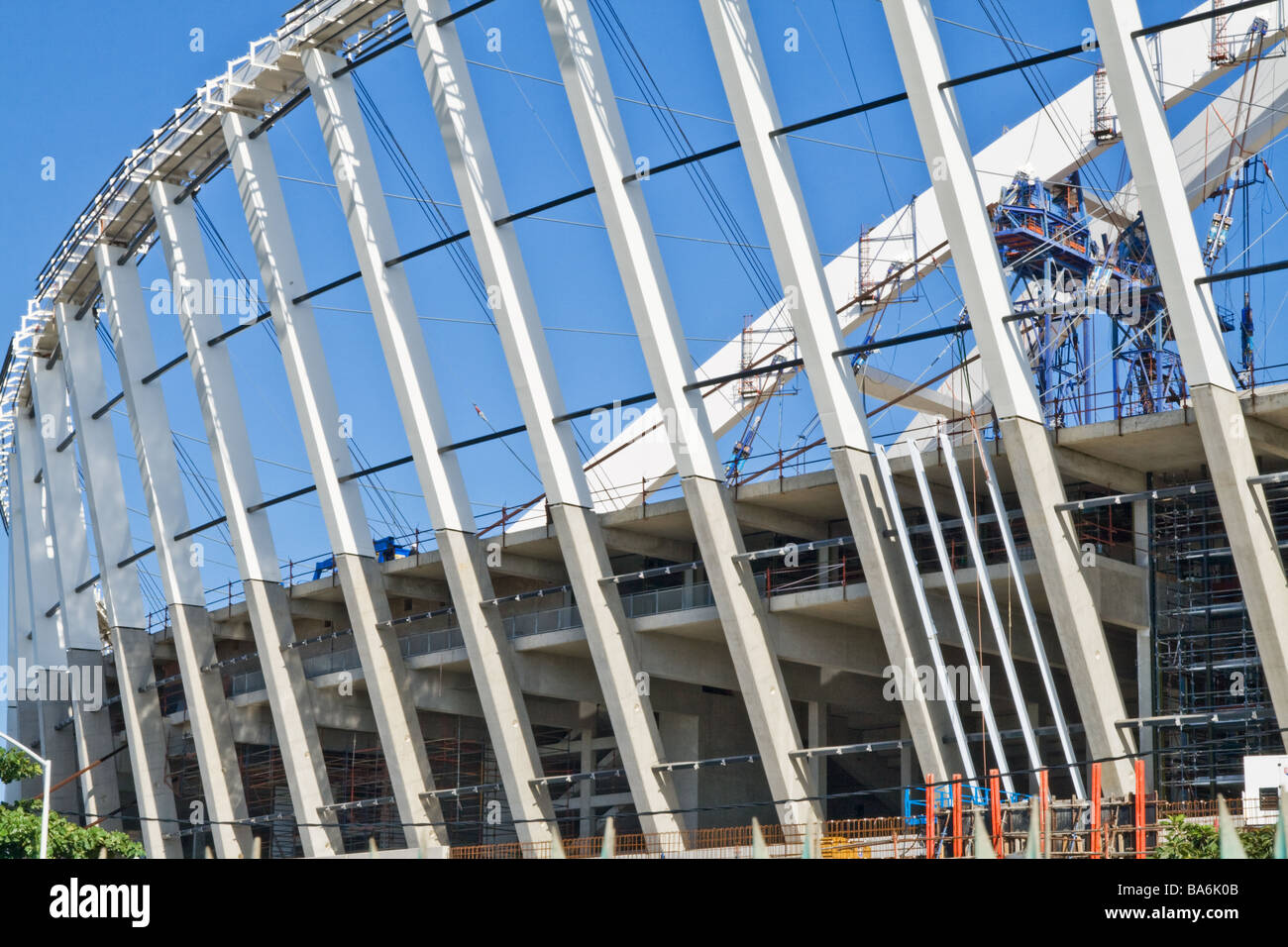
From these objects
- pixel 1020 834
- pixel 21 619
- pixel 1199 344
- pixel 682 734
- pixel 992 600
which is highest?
pixel 21 619

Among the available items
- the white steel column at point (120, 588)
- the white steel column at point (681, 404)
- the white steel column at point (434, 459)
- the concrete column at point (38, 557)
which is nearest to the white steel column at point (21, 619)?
the concrete column at point (38, 557)

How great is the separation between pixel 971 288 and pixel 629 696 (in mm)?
10357

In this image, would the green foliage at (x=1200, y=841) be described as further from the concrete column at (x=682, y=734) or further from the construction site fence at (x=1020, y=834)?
the concrete column at (x=682, y=734)

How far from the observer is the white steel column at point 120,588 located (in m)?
41.0

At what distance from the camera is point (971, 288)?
76.1ft

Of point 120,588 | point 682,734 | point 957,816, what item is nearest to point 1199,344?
point 957,816

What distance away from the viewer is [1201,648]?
26.3 m

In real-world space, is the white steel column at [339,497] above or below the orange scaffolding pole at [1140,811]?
above

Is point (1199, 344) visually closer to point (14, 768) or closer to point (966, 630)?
point (966, 630)

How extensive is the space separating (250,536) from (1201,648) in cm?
2160

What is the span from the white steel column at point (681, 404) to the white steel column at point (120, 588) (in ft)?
65.6

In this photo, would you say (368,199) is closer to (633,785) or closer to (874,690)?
(633,785)
